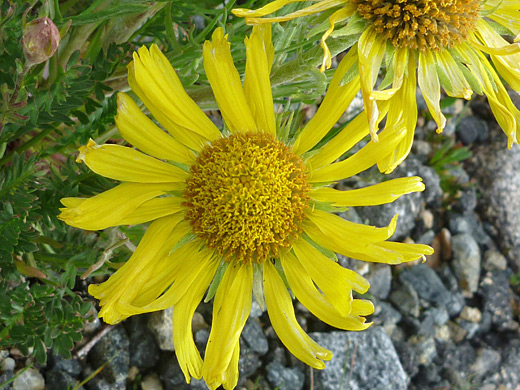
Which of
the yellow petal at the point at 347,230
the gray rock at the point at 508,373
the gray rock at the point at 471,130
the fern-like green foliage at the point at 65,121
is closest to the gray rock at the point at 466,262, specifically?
the gray rock at the point at 508,373

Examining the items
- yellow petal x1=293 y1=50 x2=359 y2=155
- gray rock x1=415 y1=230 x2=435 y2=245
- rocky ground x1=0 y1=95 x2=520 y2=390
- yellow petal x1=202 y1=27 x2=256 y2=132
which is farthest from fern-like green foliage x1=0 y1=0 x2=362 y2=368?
gray rock x1=415 y1=230 x2=435 y2=245

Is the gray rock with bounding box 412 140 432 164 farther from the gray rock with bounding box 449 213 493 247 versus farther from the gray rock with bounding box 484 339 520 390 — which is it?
the gray rock with bounding box 484 339 520 390

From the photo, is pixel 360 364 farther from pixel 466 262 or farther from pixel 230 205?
pixel 230 205

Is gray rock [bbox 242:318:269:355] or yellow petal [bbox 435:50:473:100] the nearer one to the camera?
yellow petal [bbox 435:50:473:100]

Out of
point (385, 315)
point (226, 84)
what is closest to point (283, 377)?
point (385, 315)

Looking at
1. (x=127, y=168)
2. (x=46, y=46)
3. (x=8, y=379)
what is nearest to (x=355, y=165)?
(x=127, y=168)

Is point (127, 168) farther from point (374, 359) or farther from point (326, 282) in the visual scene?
point (374, 359)
